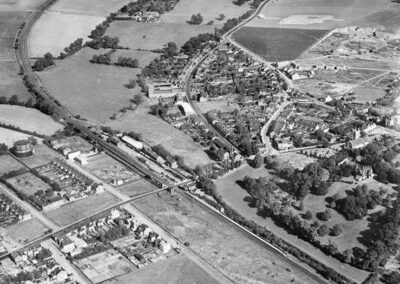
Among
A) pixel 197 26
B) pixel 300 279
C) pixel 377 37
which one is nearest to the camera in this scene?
pixel 300 279

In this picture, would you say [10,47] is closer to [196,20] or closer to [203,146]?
[196,20]

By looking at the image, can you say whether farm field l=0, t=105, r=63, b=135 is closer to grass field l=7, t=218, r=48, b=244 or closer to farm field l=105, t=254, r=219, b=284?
grass field l=7, t=218, r=48, b=244

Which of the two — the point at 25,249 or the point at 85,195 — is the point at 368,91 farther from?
the point at 25,249

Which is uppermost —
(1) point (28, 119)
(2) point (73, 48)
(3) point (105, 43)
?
(3) point (105, 43)

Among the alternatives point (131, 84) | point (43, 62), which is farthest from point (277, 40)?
point (43, 62)

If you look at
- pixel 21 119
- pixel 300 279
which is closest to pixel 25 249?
pixel 300 279

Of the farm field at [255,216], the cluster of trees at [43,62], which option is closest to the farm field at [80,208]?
the farm field at [255,216]
